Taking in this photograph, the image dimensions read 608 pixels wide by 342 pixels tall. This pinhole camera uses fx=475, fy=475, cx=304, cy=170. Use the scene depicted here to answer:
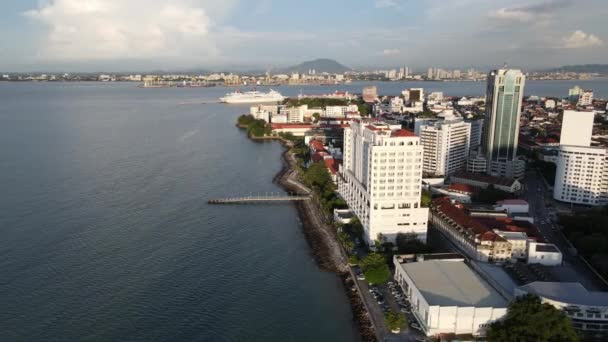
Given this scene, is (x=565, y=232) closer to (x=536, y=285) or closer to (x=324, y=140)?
(x=536, y=285)

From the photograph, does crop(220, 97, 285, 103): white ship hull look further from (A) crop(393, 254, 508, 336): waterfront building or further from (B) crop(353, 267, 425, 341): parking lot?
(A) crop(393, 254, 508, 336): waterfront building

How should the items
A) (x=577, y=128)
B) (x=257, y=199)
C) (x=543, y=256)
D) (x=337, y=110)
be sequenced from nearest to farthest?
(x=543, y=256)
(x=257, y=199)
(x=577, y=128)
(x=337, y=110)

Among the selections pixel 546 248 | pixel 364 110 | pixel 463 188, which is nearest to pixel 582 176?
pixel 463 188

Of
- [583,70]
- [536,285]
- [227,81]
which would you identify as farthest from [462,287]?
[583,70]

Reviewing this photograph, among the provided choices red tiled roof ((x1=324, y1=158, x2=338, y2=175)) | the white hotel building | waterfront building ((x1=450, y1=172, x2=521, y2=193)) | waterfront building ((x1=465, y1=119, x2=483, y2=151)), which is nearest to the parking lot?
the white hotel building

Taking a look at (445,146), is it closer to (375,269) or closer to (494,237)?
(494,237)

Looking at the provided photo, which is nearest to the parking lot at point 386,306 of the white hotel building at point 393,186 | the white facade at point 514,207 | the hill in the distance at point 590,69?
the white hotel building at point 393,186
